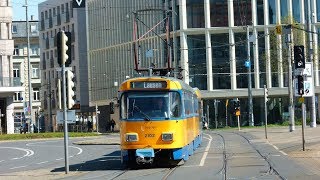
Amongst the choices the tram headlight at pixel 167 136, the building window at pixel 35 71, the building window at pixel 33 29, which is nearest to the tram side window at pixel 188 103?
the tram headlight at pixel 167 136

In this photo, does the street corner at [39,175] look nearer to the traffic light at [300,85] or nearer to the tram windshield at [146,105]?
the tram windshield at [146,105]

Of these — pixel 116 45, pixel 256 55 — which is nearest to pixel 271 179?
pixel 256 55

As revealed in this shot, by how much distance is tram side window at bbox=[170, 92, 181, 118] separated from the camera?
25688mm

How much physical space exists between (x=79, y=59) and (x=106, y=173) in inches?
3242

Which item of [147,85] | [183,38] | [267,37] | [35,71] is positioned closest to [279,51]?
[267,37]

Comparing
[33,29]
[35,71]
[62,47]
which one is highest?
[33,29]

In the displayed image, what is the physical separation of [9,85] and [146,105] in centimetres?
5357

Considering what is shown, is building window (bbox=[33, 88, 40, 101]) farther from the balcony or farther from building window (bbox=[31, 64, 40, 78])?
the balcony

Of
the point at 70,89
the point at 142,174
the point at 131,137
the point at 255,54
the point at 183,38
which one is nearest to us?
the point at 142,174

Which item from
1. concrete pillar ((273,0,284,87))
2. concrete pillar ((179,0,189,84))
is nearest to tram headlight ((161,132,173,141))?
concrete pillar ((273,0,284,87))

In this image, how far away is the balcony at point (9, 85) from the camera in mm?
76375

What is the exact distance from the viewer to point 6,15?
78625 mm

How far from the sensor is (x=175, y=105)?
85.1 feet

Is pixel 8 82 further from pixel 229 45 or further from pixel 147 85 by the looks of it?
pixel 147 85
